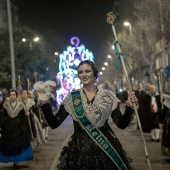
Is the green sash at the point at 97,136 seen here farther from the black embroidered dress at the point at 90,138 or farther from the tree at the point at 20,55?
the tree at the point at 20,55

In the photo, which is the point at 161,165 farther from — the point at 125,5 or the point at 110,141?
the point at 125,5

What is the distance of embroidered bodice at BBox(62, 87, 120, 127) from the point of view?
5.03 m

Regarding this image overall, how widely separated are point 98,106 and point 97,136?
1.10 feet

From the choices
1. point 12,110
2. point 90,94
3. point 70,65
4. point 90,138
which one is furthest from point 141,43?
point 90,138

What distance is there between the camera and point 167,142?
34.2ft

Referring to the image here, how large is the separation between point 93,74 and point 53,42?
94353 mm

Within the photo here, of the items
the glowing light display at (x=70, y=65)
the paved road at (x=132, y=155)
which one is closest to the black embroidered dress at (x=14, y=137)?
the paved road at (x=132, y=155)

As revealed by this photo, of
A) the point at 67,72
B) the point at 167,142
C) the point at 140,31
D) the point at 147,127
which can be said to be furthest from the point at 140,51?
the point at 167,142

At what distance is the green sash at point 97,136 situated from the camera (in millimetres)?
4895

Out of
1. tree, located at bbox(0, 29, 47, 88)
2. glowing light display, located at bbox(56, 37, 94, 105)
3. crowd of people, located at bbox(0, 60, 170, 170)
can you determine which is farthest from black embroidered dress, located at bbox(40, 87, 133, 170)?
tree, located at bbox(0, 29, 47, 88)

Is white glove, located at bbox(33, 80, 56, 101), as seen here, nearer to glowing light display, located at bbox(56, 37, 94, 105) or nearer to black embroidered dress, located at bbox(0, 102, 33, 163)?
black embroidered dress, located at bbox(0, 102, 33, 163)

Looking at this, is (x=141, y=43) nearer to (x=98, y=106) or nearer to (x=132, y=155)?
(x=132, y=155)

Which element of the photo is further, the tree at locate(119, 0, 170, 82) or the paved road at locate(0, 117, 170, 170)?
the tree at locate(119, 0, 170, 82)

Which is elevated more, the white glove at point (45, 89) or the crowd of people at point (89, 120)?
the white glove at point (45, 89)
